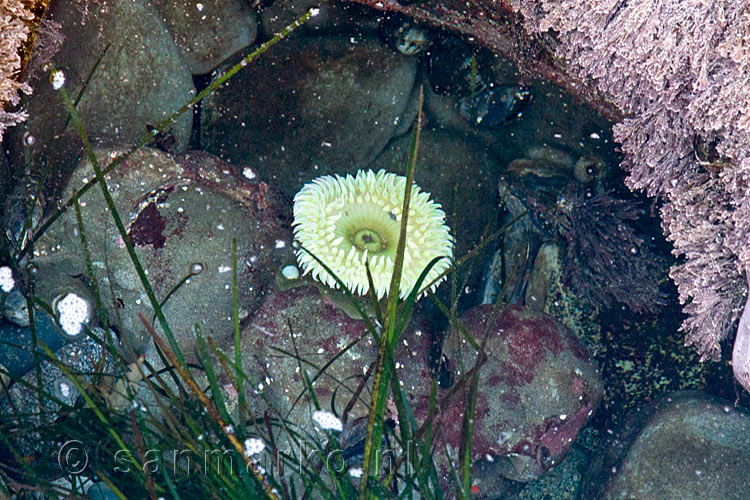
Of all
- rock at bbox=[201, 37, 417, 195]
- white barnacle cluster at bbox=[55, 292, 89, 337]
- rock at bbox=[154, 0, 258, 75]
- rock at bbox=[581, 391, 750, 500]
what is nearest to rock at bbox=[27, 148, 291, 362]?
white barnacle cluster at bbox=[55, 292, 89, 337]

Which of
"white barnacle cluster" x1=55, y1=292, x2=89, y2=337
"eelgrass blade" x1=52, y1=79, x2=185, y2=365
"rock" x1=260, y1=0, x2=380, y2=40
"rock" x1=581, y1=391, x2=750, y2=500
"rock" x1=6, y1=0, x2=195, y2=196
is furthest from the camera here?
"rock" x1=260, y1=0, x2=380, y2=40

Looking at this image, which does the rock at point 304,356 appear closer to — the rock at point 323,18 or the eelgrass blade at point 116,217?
the eelgrass blade at point 116,217

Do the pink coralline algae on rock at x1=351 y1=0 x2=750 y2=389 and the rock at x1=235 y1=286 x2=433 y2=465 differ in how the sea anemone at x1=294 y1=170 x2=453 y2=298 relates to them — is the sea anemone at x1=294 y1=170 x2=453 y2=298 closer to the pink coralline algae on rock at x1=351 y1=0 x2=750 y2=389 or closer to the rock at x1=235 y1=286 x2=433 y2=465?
the rock at x1=235 y1=286 x2=433 y2=465

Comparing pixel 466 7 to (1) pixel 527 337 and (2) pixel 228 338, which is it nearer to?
(1) pixel 527 337

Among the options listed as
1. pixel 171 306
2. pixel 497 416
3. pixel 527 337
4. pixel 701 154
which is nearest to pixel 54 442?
pixel 171 306

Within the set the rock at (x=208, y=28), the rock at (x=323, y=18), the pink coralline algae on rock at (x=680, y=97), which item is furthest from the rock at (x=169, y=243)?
the pink coralline algae on rock at (x=680, y=97)
